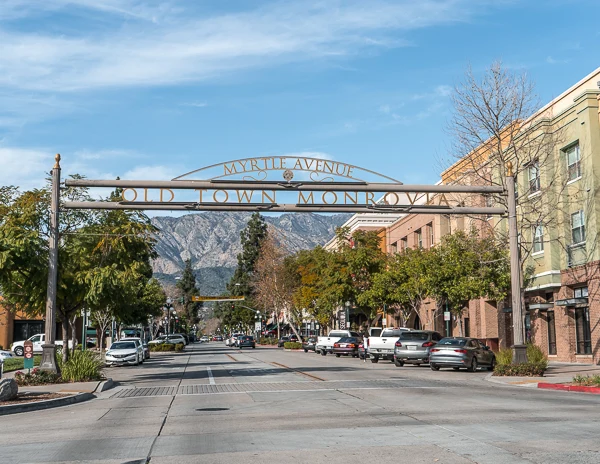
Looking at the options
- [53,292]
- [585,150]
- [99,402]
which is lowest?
[99,402]

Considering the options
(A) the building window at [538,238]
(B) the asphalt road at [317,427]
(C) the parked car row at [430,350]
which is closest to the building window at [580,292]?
(A) the building window at [538,238]

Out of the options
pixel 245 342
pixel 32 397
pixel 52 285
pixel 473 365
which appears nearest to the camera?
pixel 32 397

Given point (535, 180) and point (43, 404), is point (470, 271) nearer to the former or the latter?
point (535, 180)

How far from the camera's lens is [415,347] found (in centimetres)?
3569

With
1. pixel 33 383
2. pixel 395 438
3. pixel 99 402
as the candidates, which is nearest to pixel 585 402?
pixel 395 438

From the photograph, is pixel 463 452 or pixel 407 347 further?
pixel 407 347

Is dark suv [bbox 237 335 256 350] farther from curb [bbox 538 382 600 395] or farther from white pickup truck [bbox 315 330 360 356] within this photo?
curb [bbox 538 382 600 395]

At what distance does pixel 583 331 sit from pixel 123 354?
79.9 ft

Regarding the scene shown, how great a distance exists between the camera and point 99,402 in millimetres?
19531

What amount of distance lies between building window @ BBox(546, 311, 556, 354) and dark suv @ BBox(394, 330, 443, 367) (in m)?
7.19

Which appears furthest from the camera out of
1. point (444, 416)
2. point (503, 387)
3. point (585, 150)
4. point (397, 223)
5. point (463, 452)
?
point (397, 223)

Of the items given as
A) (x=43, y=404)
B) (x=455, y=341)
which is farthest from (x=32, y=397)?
(x=455, y=341)

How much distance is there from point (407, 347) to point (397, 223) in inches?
1328

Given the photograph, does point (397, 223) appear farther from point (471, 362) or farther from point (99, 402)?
point (99, 402)
